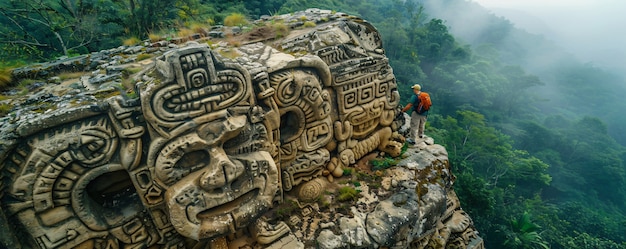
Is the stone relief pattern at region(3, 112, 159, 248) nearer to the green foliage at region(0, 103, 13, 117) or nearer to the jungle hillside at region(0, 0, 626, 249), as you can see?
the green foliage at region(0, 103, 13, 117)

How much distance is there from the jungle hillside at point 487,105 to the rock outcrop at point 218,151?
2.77 feet

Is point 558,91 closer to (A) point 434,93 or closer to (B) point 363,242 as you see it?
(A) point 434,93

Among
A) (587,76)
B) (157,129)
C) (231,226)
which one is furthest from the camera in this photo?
(587,76)

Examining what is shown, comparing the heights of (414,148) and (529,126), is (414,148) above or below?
above

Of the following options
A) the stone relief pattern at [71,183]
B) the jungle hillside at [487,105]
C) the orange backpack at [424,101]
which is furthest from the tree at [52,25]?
the orange backpack at [424,101]

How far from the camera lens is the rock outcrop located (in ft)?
10.9

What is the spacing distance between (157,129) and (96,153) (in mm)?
650

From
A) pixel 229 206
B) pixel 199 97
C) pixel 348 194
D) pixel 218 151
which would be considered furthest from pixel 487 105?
pixel 199 97

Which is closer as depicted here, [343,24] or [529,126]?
[343,24]

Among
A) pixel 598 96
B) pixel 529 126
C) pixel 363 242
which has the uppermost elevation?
pixel 363 242

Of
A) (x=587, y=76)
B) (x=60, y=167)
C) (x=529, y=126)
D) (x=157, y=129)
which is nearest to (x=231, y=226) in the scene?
(x=157, y=129)

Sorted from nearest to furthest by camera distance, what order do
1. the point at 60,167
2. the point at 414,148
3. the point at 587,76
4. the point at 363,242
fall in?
the point at 60,167, the point at 363,242, the point at 414,148, the point at 587,76

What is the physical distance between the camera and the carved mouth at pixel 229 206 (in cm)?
387

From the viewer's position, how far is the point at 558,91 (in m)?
38.1
